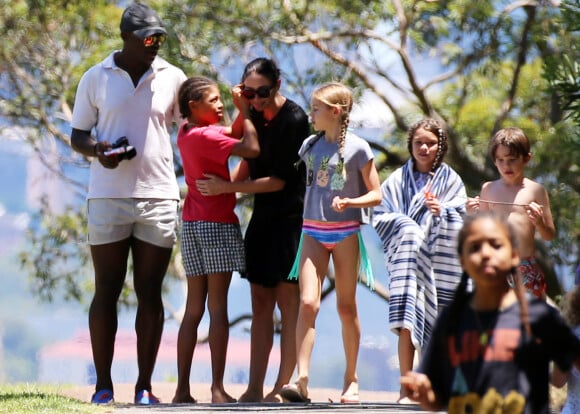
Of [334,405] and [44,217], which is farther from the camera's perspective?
[44,217]

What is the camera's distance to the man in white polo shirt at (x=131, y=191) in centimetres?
675

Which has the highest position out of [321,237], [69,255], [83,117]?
[83,117]

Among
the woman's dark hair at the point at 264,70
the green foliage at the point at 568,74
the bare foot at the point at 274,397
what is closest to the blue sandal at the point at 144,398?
the bare foot at the point at 274,397

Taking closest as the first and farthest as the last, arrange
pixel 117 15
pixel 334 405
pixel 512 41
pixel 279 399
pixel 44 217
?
pixel 334 405, pixel 279 399, pixel 512 41, pixel 117 15, pixel 44 217

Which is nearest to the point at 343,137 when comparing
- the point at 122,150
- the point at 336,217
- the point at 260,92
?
the point at 336,217

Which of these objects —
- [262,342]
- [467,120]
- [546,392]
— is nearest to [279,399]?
[262,342]

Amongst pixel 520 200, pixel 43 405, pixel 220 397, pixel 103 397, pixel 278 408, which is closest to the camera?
pixel 278 408

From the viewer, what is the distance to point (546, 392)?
3463 mm

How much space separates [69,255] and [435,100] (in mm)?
5595

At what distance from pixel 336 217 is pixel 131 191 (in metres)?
1.18

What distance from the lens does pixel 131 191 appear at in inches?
265

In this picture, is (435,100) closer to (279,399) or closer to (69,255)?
(69,255)

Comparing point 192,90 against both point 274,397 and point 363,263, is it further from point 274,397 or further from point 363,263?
point 274,397

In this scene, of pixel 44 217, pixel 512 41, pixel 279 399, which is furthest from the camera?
pixel 44 217
